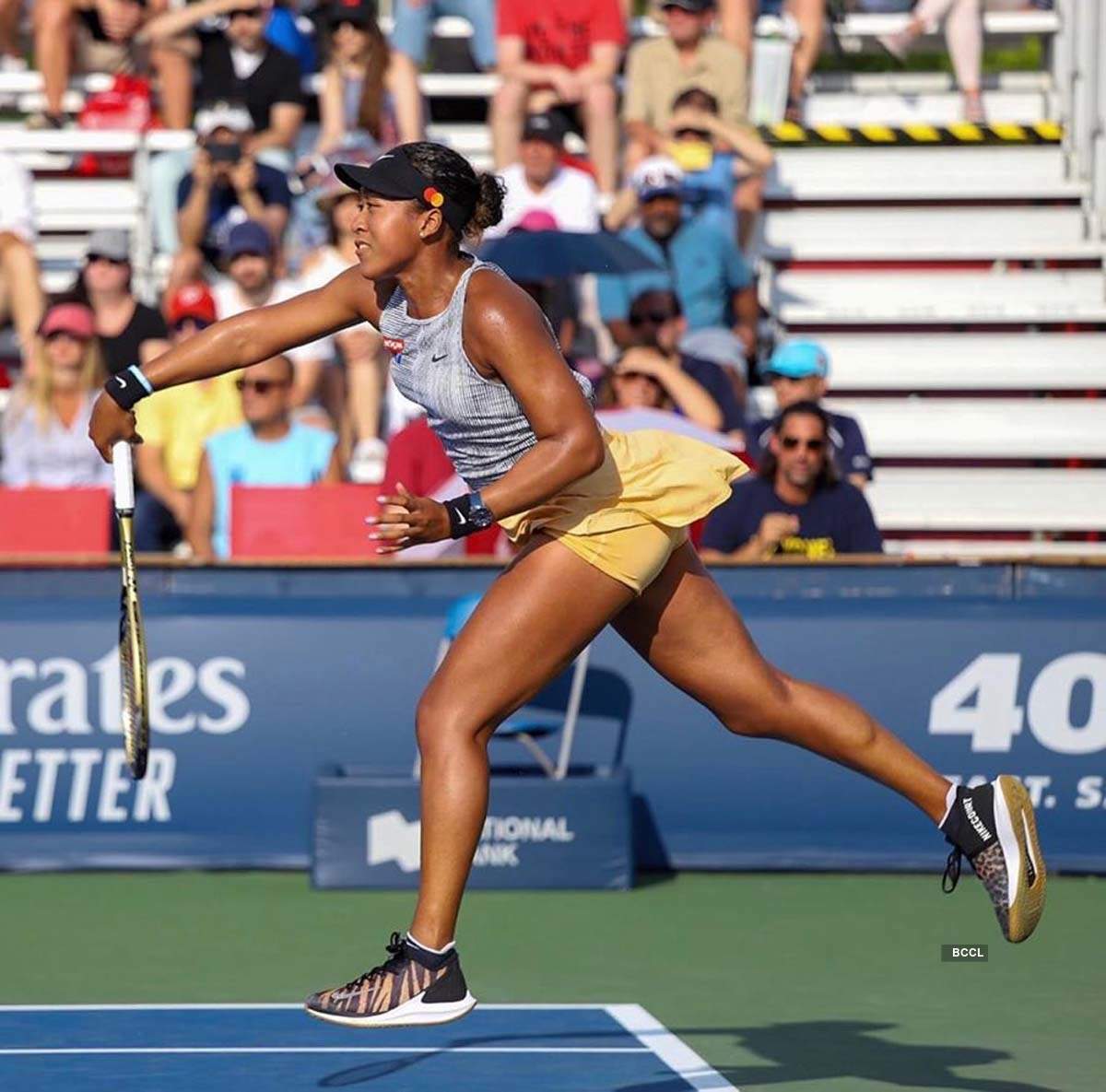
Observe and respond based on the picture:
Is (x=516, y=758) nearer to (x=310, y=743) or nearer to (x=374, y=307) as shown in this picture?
(x=310, y=743)

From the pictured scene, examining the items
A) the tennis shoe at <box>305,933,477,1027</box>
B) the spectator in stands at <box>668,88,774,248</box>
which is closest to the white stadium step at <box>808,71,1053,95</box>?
the spectator in stands at <box>668,88,774,248</box>

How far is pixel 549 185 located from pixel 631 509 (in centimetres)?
760

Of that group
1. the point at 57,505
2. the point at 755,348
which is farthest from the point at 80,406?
the point at 755,348

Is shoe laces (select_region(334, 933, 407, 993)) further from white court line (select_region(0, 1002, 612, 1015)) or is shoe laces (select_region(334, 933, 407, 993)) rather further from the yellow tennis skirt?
white court line (select_region(0, 1002, 612, 1015))

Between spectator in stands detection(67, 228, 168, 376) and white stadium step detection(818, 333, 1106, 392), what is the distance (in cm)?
402

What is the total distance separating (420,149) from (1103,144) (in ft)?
32.2

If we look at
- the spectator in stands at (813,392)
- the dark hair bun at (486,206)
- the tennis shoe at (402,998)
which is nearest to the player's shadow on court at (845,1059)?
the tennis shoe at (402,998)

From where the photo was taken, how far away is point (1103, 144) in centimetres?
1448

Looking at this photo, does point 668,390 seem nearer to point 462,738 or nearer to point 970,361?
point 970,361

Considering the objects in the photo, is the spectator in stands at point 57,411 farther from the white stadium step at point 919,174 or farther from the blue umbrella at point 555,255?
the white stadium step at point 919,174

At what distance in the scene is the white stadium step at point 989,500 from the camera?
43.5 ft

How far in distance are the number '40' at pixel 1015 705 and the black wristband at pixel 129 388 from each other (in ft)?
13.4
